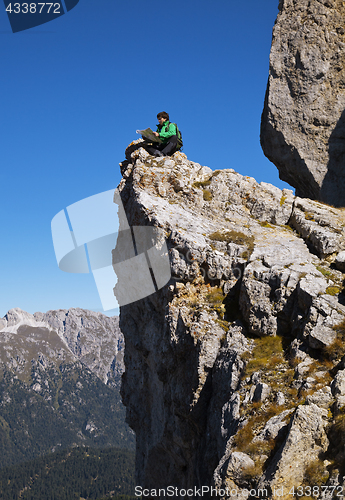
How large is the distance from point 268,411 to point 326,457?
6.81 ft

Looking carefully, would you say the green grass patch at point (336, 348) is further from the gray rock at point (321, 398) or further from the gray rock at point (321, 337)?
the gray rock at point (321, 398)

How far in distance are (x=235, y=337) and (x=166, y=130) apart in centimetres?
1223

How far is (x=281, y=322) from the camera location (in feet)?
46.0

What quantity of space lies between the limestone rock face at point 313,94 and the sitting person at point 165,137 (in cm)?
692

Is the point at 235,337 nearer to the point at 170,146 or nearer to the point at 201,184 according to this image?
the point at 201,184

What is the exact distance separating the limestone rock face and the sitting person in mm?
6918

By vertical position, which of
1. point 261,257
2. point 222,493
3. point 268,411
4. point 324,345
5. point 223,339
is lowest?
point 222,493

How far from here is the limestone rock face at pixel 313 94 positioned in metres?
23.3

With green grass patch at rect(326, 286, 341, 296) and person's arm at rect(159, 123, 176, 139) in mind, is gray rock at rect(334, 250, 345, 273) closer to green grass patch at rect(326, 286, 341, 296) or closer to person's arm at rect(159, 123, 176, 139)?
green grass patch at rect(326, 286, 341, 296)

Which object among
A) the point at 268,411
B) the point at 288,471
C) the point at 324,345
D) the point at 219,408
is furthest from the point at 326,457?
the point at 219,408

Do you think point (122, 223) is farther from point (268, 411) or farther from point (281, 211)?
point (268, 411)

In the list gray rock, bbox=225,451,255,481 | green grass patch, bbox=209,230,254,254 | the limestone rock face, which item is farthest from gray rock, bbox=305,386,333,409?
the limestone rock face

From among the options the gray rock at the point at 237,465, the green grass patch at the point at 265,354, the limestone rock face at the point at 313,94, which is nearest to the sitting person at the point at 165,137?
the limestone rock face at the point at 313,94

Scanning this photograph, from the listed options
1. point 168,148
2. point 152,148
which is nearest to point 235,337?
point 168,148
